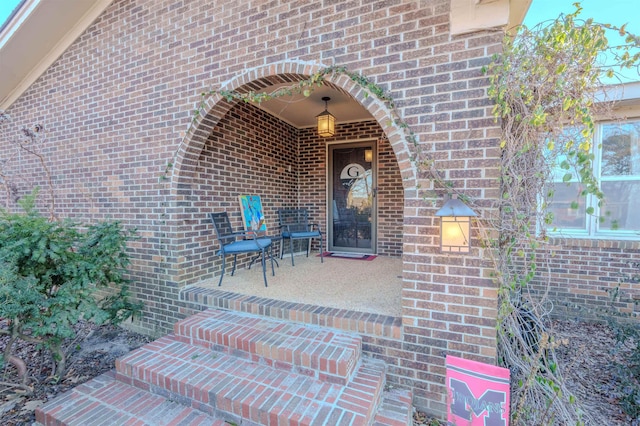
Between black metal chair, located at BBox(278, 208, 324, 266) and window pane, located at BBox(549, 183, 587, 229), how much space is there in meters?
3.49

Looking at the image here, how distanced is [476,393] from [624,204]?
3.77 metres

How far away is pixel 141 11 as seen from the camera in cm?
317

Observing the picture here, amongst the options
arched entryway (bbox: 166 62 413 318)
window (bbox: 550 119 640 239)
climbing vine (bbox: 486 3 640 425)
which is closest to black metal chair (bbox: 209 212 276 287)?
arched entryway (bbox: 166 62 413 318)

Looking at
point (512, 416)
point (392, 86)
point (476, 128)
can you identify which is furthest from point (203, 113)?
point (512, 416)

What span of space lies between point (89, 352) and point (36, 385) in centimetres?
52

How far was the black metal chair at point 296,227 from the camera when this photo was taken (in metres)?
4.29

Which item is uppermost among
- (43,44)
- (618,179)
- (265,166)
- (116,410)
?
(43,44)

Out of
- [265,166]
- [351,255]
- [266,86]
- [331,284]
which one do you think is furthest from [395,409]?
[265,166]

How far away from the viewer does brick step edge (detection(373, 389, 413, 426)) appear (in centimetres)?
169

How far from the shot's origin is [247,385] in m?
1.84

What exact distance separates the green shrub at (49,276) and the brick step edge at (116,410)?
529 millimetres

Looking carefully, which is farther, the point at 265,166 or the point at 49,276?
the point at 265,166

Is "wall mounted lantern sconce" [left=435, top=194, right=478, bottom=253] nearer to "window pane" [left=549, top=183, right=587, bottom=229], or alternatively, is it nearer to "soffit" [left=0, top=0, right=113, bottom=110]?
"window pane" [left=549, top=183, right=587, bottom=229]

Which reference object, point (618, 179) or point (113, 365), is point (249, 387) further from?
point (618, 179)
